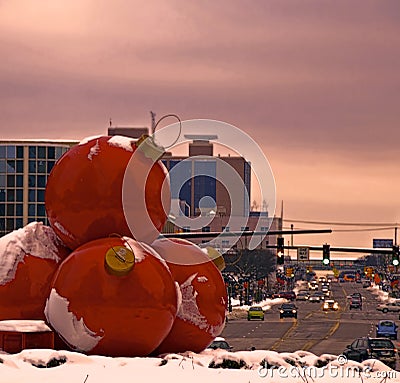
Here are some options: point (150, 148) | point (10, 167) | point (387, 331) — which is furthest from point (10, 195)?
point (150, 148)

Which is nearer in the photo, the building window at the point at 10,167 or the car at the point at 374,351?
the car at the point at 374,351

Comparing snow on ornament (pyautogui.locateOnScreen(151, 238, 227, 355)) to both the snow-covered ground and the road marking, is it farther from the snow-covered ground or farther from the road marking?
the road marking

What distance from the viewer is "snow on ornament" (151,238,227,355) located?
21.8m

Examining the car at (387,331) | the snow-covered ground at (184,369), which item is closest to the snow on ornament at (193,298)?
the snow-covered ground at (184,369)

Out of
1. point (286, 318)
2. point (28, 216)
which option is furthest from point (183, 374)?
point (28, 216)

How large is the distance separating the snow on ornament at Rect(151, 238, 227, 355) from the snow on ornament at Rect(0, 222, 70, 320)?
7.40 feet

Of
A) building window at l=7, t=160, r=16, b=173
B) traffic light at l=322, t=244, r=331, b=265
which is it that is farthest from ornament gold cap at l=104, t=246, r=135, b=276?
building window at l=7, t=160, r=16, b=173

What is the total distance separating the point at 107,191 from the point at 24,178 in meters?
101

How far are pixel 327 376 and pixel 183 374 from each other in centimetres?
232

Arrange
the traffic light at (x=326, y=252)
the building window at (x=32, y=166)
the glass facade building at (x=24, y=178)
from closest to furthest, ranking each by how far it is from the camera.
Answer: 1. the traffic light at (x=326, y=252)
2. the glass facade building at (x=24, y=178)
3. the building window at (x=32, y=166)

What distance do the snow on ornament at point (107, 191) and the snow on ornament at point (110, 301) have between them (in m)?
0.70

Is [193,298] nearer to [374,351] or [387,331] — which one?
[374,351]

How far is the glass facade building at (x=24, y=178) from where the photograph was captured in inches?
4712

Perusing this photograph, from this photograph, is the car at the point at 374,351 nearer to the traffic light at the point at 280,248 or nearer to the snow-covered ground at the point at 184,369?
the traffic light at the point at 280,248
